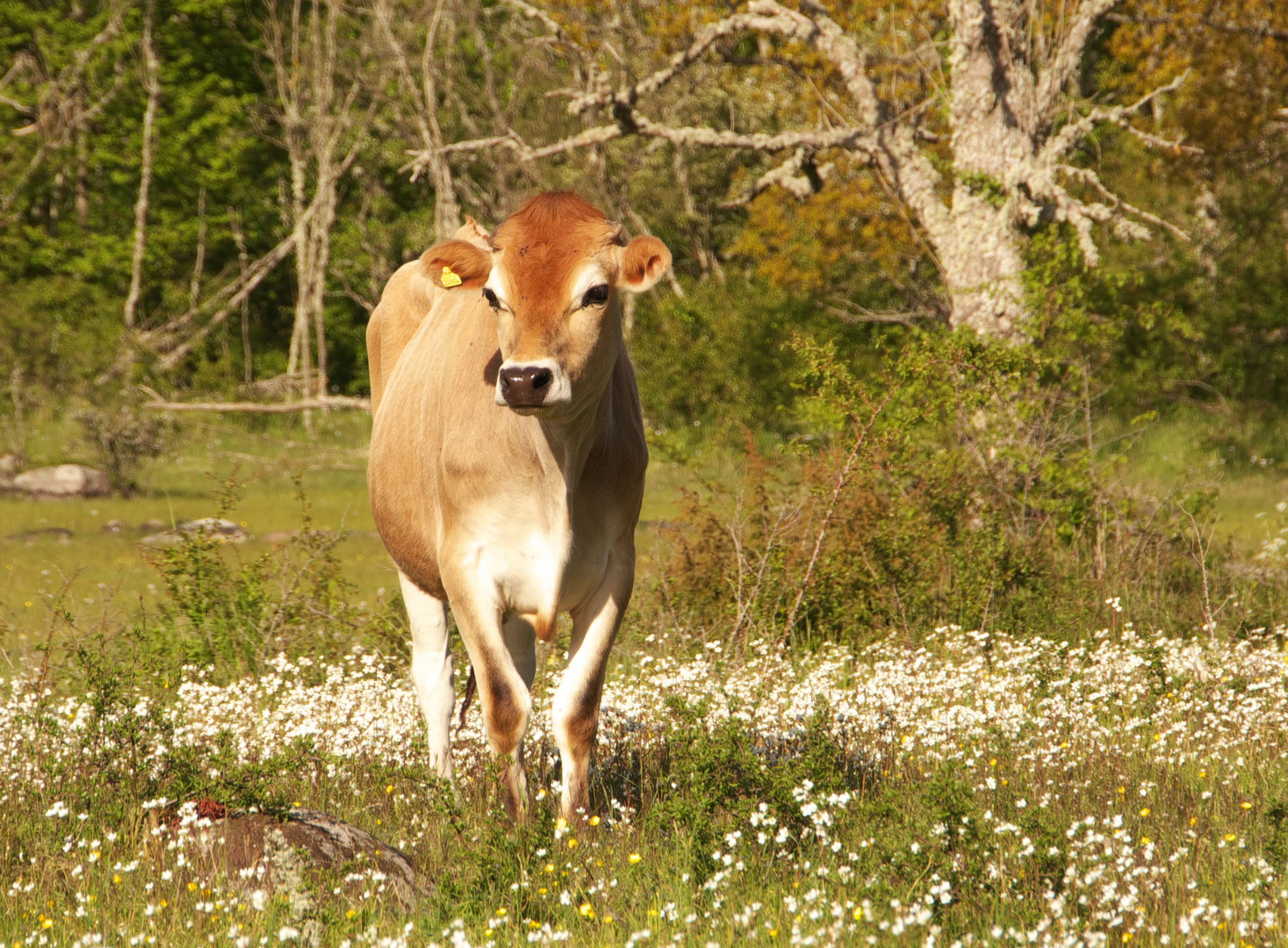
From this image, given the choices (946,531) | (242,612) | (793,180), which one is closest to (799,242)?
(793,180)

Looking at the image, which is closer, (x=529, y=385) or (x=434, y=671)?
(x=529, y=385)

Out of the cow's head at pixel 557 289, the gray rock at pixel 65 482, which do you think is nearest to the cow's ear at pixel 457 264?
the cow's head at pixel 557 289

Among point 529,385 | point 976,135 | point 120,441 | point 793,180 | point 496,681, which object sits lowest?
point 120,441

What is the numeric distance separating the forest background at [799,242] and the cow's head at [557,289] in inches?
134

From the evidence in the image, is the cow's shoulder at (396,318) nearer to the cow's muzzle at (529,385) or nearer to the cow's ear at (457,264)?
the cow's ear at (457,264)

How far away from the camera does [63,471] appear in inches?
782

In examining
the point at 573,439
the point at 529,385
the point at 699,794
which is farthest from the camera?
the point at 573,439

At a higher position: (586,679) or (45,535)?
(586,679)

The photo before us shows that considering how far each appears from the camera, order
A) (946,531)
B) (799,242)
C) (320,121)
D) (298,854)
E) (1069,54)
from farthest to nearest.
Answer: (320,121) → (799,242) → (1069,54) → (946,531) → (298,854)

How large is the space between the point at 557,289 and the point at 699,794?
6.04ft

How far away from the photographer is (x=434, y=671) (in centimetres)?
639

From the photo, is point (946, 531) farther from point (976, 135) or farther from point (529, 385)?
point (529, 385)

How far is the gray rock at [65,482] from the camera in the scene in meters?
19.6

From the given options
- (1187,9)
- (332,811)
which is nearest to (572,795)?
(332,811)
